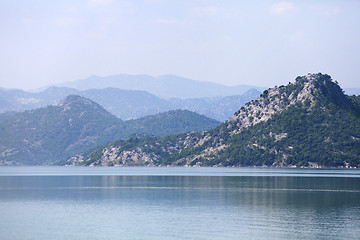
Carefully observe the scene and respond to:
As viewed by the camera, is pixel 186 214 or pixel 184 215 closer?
pixel 184 215

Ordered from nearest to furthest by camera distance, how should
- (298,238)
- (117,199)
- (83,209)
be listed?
1. (298,238)
2. (83,209)
3. (117,199)

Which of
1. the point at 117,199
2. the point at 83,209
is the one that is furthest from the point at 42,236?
the point at 117,199

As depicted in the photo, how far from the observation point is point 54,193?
505ft

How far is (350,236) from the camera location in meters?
77.9

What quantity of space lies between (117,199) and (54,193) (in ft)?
95.9

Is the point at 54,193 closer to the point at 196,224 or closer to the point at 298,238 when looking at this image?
the point at 196,224

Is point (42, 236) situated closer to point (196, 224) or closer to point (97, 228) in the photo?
point (97, 228)

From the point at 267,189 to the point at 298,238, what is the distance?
271 ft

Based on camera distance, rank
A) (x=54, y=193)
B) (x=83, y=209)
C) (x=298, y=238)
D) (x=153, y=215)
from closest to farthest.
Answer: (x=298, y=238)
(x=153, y=215)
(x=83, y=209)
(x=54, y=193)

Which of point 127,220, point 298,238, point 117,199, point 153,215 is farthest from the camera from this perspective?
point 117,199

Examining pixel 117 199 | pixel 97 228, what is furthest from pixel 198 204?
pixel 97 228

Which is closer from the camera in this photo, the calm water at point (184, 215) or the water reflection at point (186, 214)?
the calm water at point (184, 215)

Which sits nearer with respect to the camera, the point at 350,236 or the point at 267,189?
the point at 350,236

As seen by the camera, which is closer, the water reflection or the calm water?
the calm water
